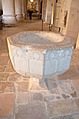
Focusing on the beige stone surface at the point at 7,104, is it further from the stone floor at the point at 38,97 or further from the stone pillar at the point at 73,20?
the stone pillar at the point at 73,20

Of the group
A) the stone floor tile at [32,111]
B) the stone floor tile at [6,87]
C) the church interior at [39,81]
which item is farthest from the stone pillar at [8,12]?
the stone floor tile at [32,111]

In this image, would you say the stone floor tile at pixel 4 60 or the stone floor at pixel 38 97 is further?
the stone floor tile at pixel 4 60

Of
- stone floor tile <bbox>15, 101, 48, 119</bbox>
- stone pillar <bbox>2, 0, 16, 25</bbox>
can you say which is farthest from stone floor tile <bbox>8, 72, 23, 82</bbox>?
stone pillar <bbox>2, 0, 16, 25</bbox>

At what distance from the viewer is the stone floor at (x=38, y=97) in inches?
67.3

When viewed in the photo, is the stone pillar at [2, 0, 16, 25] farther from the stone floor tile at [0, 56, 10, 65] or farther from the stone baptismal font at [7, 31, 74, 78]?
the stone baptismal font at [7, 31, 74, 78]

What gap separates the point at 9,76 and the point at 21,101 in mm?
734

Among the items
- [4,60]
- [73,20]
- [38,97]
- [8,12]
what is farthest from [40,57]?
[8,12]

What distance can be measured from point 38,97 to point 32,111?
282mm

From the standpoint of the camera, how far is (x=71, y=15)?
4.05 meters

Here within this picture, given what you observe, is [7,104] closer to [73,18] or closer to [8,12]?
[73,18]

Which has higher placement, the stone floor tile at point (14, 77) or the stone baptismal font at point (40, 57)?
the stone baptismal font at point (40, 57)

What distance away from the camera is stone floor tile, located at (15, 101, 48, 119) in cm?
167

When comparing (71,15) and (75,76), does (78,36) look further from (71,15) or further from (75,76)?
(75,76)

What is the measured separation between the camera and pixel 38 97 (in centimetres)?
200
